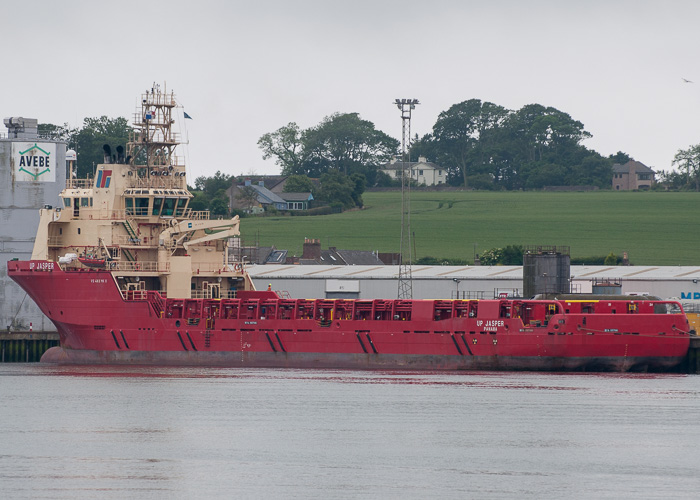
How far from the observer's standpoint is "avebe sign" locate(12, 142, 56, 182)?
2514 inches

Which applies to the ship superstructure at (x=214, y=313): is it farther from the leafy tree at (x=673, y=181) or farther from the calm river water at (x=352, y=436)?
the leafy tree at (x=673, y=181)

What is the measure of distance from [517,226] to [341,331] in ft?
219

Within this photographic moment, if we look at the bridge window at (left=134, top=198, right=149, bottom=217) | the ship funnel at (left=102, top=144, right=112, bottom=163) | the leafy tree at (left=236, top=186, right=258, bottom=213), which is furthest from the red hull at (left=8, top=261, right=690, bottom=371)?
the leafy tree at (left=236, top=186, right=258, bottom=213)

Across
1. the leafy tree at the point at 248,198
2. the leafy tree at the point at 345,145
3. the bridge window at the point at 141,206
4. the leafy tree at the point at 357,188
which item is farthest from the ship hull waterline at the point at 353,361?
the leafy tree at the point at 345,145

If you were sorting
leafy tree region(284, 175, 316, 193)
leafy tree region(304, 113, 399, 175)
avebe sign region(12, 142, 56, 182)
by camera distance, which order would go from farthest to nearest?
leafy tree region(304, 113, 399, 175) < leafy tree region(284, 175, 316, 193) < avebe sign region(12, 142, 56, 182)

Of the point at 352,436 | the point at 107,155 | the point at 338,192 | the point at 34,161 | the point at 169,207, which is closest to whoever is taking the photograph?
the point at 352,436

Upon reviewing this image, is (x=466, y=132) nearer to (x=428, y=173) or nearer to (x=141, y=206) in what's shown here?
(x=428, y=173)

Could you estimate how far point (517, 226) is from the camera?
118 m

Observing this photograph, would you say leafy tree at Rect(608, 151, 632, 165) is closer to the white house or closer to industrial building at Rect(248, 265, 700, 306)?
the white house

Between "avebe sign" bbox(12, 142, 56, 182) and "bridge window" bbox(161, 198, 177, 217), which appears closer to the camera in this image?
"bridge window" bbox(161, 198, 177, 217)

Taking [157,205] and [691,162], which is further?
[691,162]

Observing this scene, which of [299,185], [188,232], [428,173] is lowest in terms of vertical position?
[188,232]

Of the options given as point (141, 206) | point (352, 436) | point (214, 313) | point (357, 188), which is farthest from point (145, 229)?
point (357, 188)

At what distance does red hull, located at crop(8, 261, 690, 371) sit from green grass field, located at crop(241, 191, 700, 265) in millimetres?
43171
